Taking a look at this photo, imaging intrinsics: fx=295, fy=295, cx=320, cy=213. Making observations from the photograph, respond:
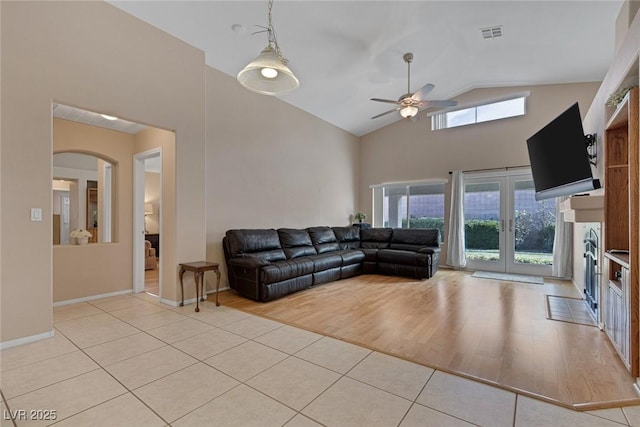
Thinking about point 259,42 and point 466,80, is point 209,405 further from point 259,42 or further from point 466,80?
point 466,80

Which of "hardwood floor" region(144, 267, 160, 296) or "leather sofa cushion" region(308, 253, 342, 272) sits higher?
"leather sofa cushion" region(308, 253, 342, 272)

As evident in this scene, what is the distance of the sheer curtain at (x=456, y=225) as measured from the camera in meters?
6.46

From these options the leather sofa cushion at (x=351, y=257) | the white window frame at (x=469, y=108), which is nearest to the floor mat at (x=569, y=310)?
the leather sofa cushion at (x=351, y=257)

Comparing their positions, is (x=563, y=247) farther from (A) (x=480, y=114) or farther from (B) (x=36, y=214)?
(B) (x=36, y=214)

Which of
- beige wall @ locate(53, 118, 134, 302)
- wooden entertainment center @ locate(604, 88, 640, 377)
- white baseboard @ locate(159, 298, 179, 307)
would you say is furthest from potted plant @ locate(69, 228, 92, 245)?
wooden entertainment center @ locate(604, 88, 640, 377)

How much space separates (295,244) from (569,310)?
401 centimetres

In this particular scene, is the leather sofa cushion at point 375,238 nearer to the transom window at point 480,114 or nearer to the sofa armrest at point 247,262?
the transom window at point 480,114

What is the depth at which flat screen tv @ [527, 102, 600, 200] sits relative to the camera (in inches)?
114

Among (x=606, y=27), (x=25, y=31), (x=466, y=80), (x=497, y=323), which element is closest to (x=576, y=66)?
(x=606, y=27)

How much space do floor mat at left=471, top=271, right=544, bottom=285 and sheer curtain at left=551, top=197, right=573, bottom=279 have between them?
1.31 ft

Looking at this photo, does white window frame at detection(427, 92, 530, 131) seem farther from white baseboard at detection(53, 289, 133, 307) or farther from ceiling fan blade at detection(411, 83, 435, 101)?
white baseboard at detection(53, 289, 133, 307)

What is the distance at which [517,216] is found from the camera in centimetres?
607

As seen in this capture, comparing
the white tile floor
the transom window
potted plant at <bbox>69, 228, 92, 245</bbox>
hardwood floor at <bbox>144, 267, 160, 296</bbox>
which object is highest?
the transom window

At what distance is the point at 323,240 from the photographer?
6.05m
